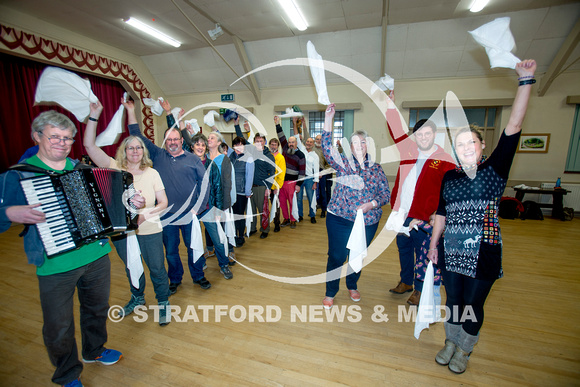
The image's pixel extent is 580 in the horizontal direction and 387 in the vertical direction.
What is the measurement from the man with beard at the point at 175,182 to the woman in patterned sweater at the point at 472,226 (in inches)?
87.6

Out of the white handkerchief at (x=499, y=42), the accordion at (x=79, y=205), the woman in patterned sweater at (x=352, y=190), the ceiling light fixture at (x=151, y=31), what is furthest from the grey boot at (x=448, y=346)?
the ceiling light fixture at (x=151, y=31)

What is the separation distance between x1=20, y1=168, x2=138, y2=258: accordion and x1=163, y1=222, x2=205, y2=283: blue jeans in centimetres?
82

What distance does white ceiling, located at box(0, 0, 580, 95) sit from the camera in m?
5.18

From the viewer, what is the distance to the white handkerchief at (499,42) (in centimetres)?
140

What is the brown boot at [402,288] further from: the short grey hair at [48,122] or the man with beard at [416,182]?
the short grey hair at [48,122]

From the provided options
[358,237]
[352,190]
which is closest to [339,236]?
[358,237]

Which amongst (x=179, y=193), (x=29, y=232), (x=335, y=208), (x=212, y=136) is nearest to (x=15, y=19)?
(x=212, y=136)

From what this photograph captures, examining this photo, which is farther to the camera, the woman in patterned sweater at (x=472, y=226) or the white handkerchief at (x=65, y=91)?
the white handkerchief at (x=65, y=91)

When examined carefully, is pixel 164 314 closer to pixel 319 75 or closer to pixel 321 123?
pixel 319 75

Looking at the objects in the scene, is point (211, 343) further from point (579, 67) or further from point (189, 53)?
point (579, 67)

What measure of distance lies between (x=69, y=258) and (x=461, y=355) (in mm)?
2588

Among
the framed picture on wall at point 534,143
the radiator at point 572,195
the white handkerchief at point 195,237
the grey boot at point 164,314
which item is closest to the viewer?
the grey boot at point 164,314

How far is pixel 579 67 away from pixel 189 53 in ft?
32.8

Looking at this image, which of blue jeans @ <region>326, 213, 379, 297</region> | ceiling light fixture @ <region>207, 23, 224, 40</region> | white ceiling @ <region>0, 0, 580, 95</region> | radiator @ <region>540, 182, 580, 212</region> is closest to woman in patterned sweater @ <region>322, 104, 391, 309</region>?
blue jeans @ <region>326, 213, 379, 297</region>
